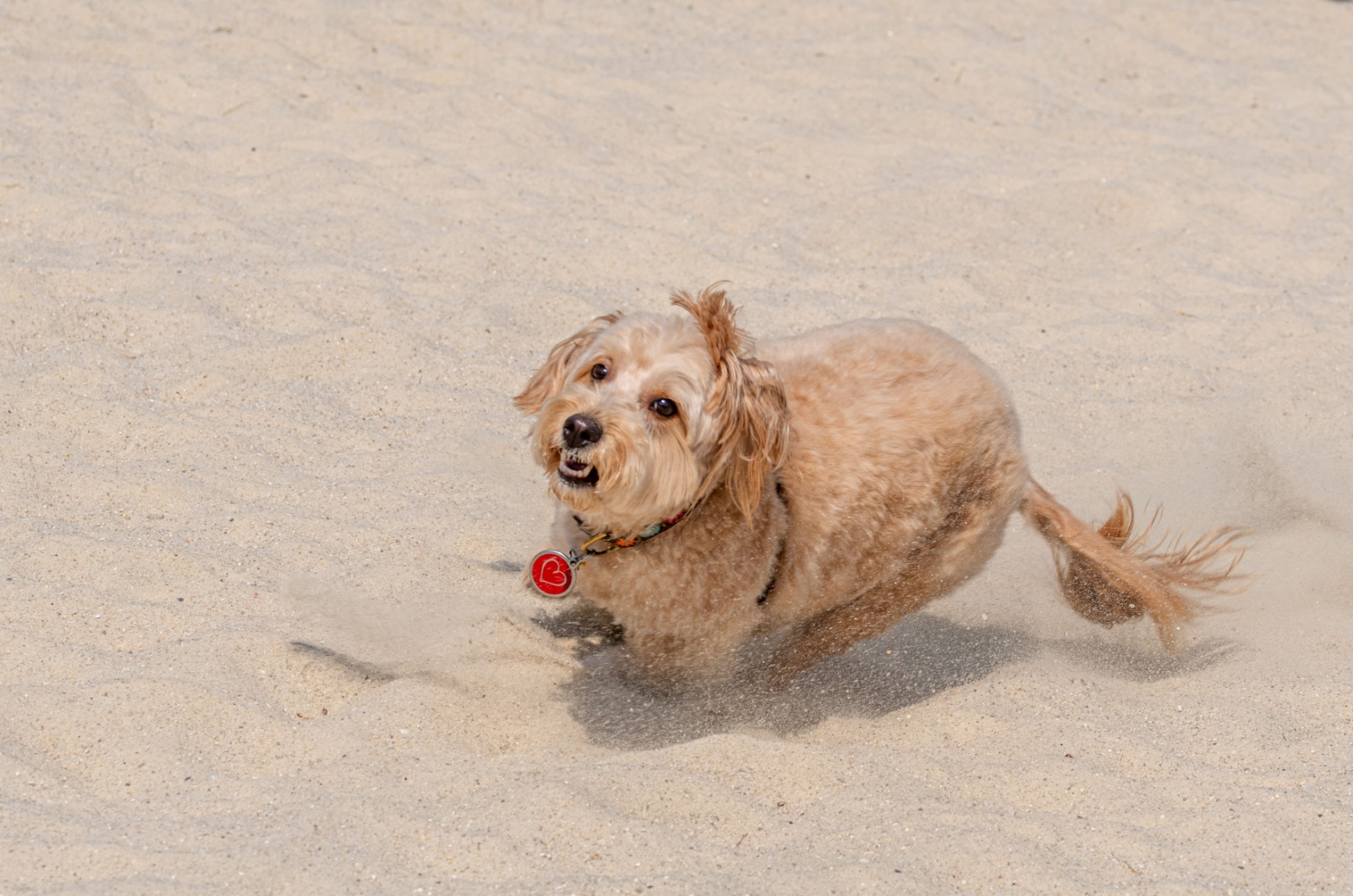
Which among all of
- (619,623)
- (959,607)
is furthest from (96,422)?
(959,607)

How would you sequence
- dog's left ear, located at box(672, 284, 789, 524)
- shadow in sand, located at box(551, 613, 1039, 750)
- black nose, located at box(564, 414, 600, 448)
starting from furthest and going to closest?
shadow in sand, located at box(551, 613, 1039, 750) < dog's left ear, located at box(672, 284, 789, 524) < black nose, located at box(564, 414, 600, 448)

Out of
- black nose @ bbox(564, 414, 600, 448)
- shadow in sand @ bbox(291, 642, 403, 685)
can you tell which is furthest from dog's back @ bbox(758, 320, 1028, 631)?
shadow in sand @ bbox(291, 642, 403, 685)

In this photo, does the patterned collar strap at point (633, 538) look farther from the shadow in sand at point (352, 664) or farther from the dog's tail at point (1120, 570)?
the dog's tail at point (1120, 570)

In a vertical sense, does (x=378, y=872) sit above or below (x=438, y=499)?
above

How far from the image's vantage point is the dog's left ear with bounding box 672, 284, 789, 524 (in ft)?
11.5

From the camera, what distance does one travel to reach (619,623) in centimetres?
397

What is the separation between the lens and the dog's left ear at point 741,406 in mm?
3498

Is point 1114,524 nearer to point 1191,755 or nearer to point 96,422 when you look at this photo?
point 1191,755

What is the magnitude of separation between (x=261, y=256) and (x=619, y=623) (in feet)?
8.52

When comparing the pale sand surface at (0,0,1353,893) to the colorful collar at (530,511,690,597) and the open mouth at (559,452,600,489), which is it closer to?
the colorful collar at (530,511,690,597)

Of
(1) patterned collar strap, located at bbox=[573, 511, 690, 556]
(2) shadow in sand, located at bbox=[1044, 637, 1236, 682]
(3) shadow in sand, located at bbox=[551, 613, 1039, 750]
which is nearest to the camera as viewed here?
(1) patterned collar strap, located at bbox=[573, 511, 690, 556]

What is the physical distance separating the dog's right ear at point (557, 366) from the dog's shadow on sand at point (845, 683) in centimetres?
75

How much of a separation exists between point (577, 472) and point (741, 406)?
1.51 feet

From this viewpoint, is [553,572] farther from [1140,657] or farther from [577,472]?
[1140,657]
